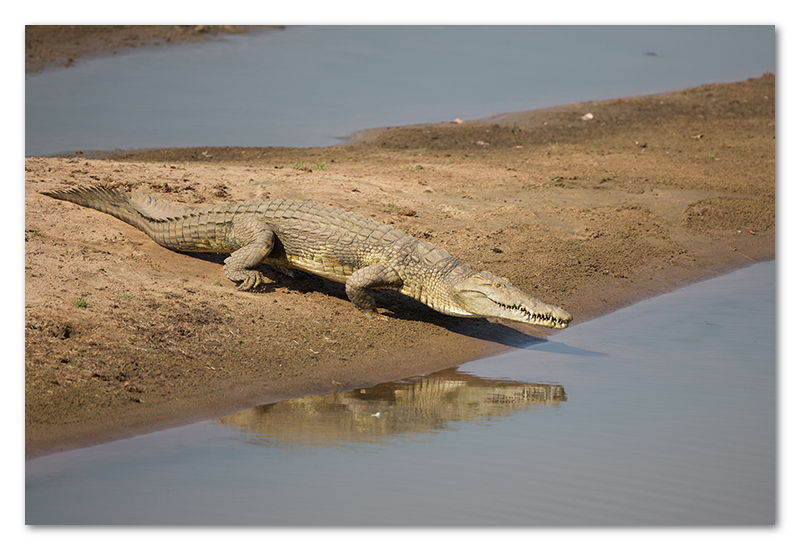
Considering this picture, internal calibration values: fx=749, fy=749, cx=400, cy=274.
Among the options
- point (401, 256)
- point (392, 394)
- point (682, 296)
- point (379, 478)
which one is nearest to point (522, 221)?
point (682, 296)

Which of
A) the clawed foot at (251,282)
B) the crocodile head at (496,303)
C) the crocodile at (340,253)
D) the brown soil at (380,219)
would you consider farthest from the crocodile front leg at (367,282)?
the clawed foot at (251,282)

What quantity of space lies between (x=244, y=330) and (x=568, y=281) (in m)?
3.72

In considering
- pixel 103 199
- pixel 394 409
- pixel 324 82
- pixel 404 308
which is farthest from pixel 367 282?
pixel 324 82

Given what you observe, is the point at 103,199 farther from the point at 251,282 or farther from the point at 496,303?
the point at 496,303

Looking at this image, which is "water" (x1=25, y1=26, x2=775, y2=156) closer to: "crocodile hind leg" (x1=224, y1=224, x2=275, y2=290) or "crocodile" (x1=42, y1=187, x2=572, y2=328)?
"crocodile" (x1=42, y1=187, x2=572, y2=328)

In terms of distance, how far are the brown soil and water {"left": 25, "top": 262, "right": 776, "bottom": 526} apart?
418 mm

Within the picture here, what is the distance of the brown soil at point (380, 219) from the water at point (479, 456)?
16.4 inches

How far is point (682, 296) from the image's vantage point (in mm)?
8125

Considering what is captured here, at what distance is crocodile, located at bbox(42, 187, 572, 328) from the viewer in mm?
6660

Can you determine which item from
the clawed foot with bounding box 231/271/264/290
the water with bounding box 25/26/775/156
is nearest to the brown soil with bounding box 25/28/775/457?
the clawed foot with bounding box 231/271/264/290

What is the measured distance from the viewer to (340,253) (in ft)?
23.0

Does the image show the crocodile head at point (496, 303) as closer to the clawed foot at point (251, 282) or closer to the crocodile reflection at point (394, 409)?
the crocodile reflection at point (394, 409)

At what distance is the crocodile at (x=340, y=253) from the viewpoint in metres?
6.66

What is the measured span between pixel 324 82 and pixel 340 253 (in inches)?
337
